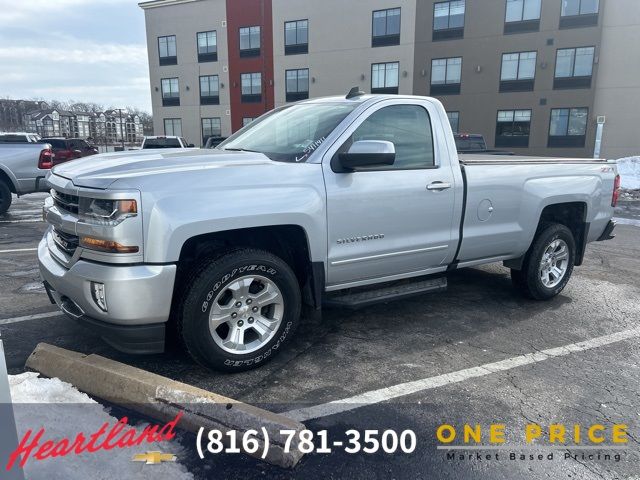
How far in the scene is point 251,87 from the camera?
37.6 metres

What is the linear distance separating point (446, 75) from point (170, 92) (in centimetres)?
2299

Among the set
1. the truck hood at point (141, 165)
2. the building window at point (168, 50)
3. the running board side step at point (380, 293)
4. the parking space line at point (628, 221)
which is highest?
the building window at point (168, 50)

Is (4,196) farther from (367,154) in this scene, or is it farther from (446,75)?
(446,75)

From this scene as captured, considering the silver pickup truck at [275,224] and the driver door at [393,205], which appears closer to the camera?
the silver pickup truck at [275,224]

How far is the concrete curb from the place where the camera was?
2.62 meters

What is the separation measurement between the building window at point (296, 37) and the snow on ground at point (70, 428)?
34.7 m

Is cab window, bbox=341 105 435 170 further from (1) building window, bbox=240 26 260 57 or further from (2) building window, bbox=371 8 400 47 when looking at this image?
(1) building window, bbox=240 26 260 57

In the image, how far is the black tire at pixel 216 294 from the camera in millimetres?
3131

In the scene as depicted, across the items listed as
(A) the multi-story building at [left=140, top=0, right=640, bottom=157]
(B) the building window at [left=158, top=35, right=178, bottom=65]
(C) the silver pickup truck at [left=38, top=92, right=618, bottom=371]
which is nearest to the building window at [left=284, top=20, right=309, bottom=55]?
(A) the multi-story building at [left=140, top=0, right=640, bottom=157]

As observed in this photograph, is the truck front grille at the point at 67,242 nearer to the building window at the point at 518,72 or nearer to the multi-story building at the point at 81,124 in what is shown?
the building window at the point at 518,72

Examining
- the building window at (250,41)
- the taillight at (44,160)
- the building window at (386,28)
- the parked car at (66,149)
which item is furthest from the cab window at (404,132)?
the building window at (250,41)

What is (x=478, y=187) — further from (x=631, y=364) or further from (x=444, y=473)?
(x=444, y=473)

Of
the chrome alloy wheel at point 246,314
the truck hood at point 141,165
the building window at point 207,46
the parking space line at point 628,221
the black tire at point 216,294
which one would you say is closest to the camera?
the truck hood at point 141,165

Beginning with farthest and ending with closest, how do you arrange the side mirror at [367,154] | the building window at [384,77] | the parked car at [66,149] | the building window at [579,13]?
the building window at [384,77]
the building window at [579,13]
the parked car at [66,149]
the side mirror at [367,154]
